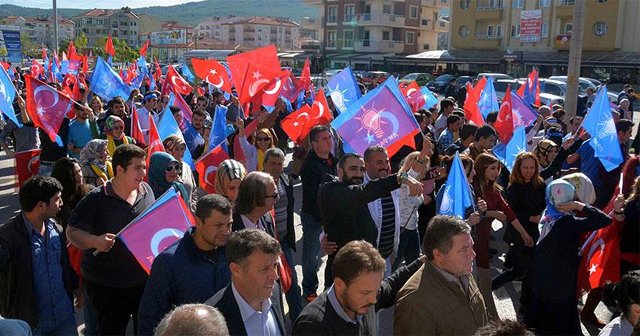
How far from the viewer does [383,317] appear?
17.2ft

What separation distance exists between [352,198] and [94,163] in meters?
2.72

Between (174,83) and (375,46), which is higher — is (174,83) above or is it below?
below

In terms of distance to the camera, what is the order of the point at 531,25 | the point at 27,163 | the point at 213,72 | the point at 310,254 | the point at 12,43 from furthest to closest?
the point at 531,25 < the point at 12,43 < the point at 213,72 < the point at 27,163 < the point at 310,254

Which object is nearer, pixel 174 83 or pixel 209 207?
pixel 209 207

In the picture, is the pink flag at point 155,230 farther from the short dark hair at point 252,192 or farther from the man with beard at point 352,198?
the man with beard at point 352,198

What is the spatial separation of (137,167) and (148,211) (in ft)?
1.51

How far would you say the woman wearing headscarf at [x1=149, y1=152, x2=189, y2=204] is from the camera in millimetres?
4617

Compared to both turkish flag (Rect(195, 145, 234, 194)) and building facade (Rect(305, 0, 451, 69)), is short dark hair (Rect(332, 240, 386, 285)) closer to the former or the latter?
turkish flag (Rect(195, 145, 234, 194))

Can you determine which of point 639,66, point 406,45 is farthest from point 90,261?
point 406,45

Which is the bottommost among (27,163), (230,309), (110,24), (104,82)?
(27,163)

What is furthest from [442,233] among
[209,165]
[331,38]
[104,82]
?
[331,38]

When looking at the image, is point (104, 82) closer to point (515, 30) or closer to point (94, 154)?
point (94, 154)

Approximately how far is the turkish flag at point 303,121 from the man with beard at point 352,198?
324cm

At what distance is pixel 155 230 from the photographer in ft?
11.9
